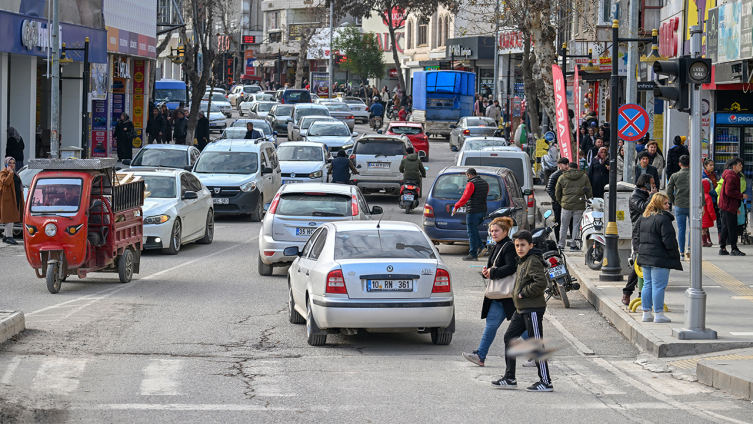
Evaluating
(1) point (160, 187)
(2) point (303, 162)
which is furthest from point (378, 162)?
(1) point (160, 187)

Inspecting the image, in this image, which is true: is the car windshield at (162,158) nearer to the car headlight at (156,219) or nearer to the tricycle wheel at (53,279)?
the car headlight at (156,219)

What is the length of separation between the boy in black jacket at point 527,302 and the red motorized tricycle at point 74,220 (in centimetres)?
720

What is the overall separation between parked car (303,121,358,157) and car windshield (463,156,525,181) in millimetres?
15709

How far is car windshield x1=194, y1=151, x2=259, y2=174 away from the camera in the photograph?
24578 mm

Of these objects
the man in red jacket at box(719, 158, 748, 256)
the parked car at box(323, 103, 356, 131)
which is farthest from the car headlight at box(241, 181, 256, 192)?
the parked car at box(323, 103, 356, 131)

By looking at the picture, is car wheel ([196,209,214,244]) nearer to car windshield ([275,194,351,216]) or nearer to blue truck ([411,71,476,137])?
car windshield ([275,194,351,216])

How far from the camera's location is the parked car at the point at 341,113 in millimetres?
58469

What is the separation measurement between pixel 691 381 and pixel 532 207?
11.2m

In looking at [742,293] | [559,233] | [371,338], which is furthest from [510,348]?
[559,233]

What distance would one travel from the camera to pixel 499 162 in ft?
72.7

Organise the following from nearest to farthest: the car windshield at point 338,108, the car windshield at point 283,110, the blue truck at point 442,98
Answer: the blue truck at point 442,98, the car windshield at point 283,110, the car windshield at point 338,108

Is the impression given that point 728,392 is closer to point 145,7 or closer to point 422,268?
point 422,268


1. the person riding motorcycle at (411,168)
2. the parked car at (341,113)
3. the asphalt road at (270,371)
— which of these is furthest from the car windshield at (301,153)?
the parked car at (341,113)

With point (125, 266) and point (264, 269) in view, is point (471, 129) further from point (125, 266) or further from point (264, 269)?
point (125, 266)
